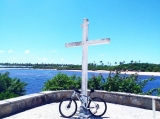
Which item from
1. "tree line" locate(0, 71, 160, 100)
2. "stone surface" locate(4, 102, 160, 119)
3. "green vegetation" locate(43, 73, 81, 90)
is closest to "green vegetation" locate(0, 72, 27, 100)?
"tree line" locate(0, 71, 160, 100)

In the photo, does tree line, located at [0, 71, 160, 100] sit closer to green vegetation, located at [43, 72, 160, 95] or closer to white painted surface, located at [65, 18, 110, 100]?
green vegetation, located at [43, 72, 160, 95]

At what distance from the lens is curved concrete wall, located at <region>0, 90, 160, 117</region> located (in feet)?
17.4

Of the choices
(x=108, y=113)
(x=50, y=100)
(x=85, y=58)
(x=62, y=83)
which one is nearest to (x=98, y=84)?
(x=62, y=83)

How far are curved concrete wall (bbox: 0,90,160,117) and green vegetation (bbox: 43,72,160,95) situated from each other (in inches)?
35.2

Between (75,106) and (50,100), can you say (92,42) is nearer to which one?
(75,106)

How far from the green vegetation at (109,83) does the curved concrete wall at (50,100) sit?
35.2 inches

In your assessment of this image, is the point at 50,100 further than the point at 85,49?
Yes

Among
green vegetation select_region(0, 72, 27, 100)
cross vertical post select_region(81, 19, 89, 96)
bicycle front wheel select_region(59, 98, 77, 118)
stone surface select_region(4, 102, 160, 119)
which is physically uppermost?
cross vertical post select_region(81, 19, 89, 96)

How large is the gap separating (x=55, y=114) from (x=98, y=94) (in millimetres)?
2399

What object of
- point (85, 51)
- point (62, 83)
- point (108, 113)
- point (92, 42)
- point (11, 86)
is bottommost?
point (108, 113)

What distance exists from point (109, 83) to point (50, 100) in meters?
2.49

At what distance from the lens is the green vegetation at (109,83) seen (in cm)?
813

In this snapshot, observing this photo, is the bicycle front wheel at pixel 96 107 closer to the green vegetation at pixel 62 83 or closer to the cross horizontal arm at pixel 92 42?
the cross horizontal arm at pixel 92 42

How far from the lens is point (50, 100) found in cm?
715
